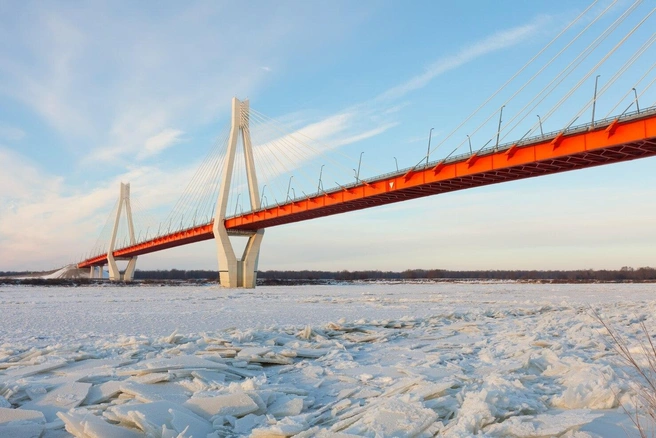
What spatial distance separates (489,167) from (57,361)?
23839 millimetres

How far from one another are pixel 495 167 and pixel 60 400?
2476 cm

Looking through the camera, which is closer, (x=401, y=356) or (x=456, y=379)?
(x=456, y=379)

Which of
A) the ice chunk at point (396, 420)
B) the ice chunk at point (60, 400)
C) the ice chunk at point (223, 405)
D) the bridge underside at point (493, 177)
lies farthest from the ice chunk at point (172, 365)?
the bridge underside at point (493, 177)

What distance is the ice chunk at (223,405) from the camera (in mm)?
5590

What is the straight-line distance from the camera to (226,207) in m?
47.2

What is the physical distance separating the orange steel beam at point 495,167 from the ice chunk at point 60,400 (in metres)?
23.0

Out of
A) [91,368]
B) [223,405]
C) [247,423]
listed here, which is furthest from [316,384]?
[91,368]

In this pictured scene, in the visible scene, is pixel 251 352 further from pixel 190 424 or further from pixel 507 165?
pixel 507 165

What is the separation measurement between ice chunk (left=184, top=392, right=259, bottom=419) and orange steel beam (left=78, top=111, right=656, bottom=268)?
859 inches

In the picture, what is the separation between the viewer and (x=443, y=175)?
97.3ft

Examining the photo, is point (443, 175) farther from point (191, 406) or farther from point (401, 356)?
point (191, 406)

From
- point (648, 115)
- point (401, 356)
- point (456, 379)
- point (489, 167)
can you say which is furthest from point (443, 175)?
point (456, 379)

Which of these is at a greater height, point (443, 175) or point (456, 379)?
point (443, 175)

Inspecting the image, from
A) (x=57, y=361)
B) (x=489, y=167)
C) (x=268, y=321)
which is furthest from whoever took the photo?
(x=489, y=167)
